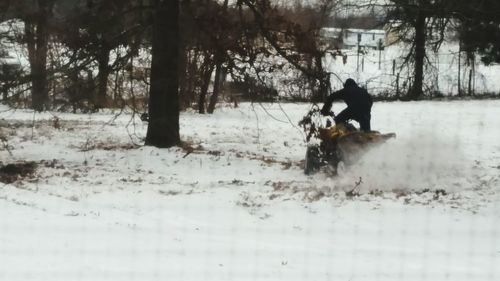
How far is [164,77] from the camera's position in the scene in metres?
13.6

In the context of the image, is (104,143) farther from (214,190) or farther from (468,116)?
(468,116)

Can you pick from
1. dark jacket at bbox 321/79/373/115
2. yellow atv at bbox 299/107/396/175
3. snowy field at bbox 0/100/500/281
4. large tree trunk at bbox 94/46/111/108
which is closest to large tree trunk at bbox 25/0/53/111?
large tree trunk at bbox 94/46/111/108

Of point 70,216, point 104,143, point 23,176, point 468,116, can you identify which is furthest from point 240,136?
point 70,216

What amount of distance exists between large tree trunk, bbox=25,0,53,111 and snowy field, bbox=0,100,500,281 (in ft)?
4.28

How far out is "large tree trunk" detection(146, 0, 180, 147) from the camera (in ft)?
43.8

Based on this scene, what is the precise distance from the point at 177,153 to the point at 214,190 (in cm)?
356

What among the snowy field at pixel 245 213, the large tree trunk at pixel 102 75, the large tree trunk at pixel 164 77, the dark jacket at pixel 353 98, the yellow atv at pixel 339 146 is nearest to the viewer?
the snowy field at pixel 245 213

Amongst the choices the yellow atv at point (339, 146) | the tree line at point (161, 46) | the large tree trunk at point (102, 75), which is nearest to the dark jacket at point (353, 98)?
the yellow atv at point (339, 146)

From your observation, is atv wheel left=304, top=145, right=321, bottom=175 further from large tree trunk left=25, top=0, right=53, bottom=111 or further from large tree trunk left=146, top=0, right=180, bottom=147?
large tree trunk left=25, top=0, right=53, bottom=111

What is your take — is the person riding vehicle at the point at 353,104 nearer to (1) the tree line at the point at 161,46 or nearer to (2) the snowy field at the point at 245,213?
(2) the snowy field at the point at 245,213

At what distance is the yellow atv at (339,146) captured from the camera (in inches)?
388

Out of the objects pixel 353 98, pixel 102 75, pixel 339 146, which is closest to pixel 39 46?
pixel 102 75

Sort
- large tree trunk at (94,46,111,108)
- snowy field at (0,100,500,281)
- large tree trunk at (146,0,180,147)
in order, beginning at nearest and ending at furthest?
snowy field at (0,100,500,281)
large tree trunk at (94,46,111,108)
large tree trunk at (146,0,180,147)

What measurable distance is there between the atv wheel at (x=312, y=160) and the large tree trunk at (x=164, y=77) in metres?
3.91
